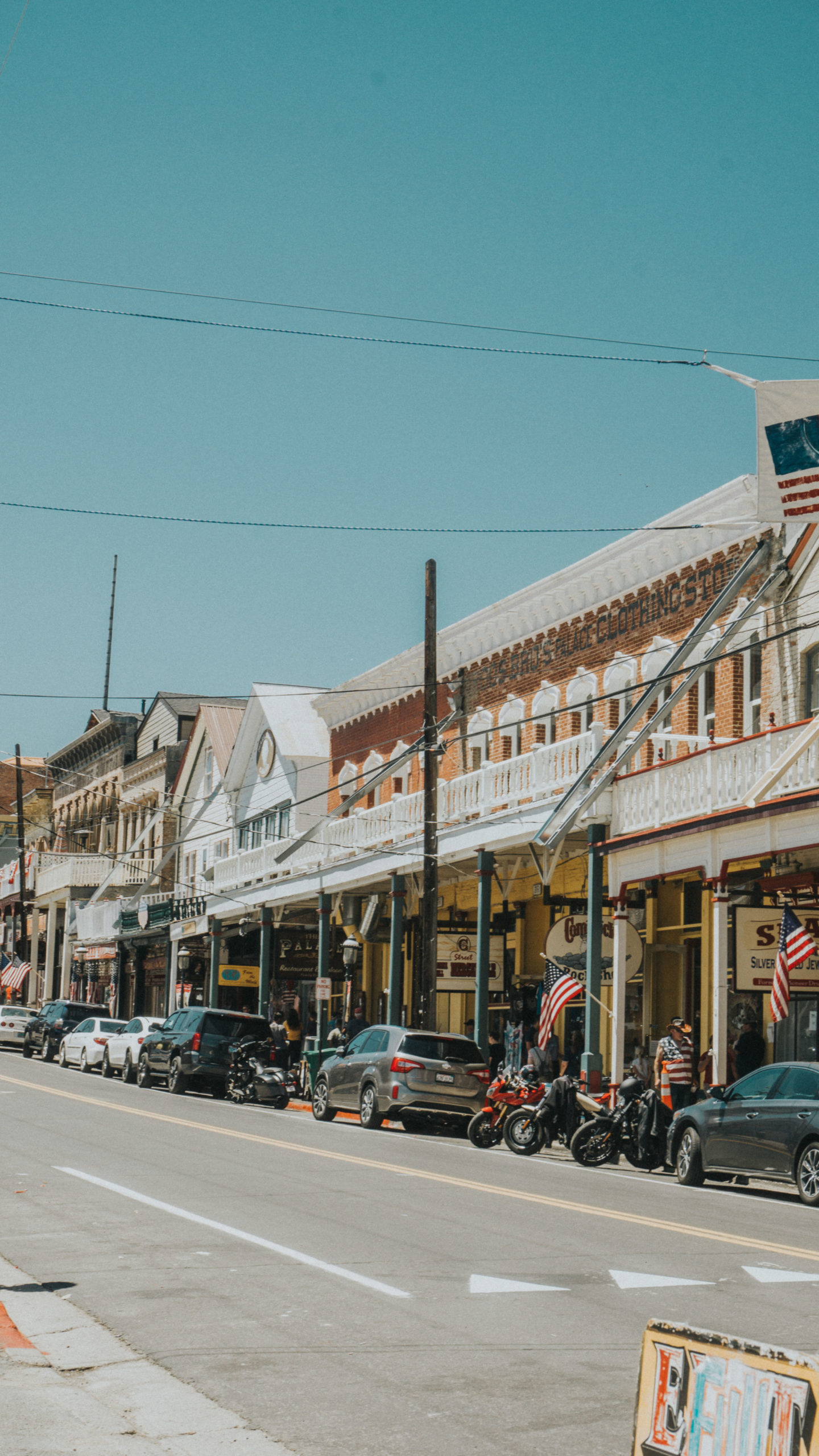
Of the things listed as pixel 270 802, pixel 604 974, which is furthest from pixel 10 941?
pixel 604 974

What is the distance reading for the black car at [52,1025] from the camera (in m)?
44.3

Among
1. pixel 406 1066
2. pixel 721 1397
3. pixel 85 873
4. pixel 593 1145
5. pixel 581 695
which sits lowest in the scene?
pixel 593 1145

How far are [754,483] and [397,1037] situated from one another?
989 centimetres

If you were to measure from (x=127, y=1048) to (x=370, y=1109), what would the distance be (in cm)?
1283

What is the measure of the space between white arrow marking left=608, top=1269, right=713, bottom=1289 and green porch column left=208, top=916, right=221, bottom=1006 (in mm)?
34461

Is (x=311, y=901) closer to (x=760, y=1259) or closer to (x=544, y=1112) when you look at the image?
(x=544, y=1112)

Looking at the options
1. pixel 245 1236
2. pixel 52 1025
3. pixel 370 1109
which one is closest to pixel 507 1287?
pixel 245 1236

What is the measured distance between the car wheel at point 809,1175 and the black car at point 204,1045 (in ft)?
54.3

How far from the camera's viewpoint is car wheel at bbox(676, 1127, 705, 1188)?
674 inches

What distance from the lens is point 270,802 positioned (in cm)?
4653

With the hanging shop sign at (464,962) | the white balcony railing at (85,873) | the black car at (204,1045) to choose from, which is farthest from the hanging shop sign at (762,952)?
the white balcony railing at (85,873)

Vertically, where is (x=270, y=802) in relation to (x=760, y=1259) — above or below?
above

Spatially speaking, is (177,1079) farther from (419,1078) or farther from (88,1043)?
(88,1043)

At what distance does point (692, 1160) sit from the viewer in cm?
1716
